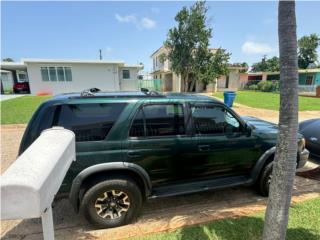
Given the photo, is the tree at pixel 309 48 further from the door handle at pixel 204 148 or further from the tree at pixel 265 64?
the door handle at pixel 204 148

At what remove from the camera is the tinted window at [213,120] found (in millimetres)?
3539

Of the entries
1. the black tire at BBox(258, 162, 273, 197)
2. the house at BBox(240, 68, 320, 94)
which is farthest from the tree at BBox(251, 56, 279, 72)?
the black tire at BBox(258, 162, 273, 197)

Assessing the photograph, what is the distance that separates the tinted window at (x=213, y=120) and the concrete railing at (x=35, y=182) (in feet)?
7.21

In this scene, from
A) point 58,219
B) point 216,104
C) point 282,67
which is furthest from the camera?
point 216,104

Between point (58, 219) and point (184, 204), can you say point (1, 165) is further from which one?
point (184, 204)

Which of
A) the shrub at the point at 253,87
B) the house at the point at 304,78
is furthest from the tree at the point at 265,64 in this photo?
the shrub at the point at 253,87

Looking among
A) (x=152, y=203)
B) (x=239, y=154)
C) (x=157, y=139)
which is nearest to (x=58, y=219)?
(x=152, y=203)

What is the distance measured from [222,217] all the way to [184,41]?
2227cm

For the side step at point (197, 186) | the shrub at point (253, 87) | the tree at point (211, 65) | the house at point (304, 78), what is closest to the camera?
the side step at point (197, 186)

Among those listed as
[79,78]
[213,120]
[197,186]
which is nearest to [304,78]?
[79,78]

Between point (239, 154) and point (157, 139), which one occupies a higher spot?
point (157, 139)

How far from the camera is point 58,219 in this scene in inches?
135

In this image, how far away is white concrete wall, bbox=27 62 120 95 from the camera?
21906mm

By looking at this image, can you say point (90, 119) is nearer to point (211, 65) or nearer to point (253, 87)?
point (211, 65)
